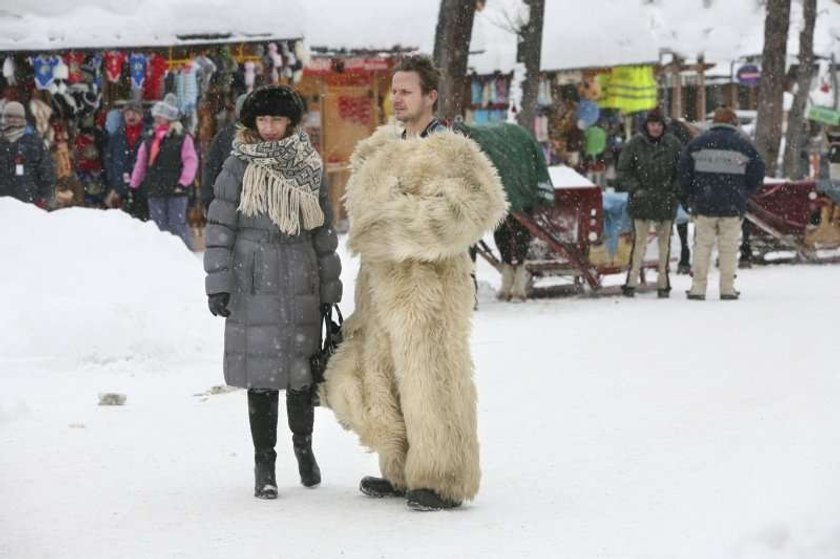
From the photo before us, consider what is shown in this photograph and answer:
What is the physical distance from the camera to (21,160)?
17.8m

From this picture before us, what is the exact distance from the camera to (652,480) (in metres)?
7.91

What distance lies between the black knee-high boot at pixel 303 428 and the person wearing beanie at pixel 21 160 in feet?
35.7

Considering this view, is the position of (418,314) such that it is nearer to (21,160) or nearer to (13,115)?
(21,160)

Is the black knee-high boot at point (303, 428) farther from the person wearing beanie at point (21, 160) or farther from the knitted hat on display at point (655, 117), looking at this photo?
the person wearing beanie at point (21, 160)

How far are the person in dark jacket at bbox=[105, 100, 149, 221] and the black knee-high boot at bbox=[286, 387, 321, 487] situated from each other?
12835 millimetres

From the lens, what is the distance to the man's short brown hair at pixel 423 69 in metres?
7.31

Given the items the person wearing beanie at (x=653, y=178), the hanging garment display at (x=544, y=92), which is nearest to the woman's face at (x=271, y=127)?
the person wearing beanie at (x=653, y=178)

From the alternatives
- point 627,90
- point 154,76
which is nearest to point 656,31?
point 627,90

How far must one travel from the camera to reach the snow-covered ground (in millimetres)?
6613

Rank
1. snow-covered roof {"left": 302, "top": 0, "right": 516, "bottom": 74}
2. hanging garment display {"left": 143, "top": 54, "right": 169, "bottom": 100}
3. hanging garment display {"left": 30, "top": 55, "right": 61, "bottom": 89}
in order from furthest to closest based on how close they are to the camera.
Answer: snow-covered roof {"left": 302, "top": 0, "right": 516, "bottom": 74}, hanging garment display {"left": 143, "top": 54, "right": 169, "bottom": 100}, hanging garment display {"left": 30, "top": 55, "right": 61, "bottom": 89}

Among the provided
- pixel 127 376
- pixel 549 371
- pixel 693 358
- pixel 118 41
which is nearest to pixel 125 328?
pixel 127 376

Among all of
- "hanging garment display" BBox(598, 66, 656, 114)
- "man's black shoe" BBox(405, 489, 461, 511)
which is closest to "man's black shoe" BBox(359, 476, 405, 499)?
"man's black shoe" BBox(405, 489, 461, 511)

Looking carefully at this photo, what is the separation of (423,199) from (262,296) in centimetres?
78

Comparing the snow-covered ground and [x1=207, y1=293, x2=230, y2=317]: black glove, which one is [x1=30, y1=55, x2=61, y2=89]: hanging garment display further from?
[x1=207, y1=293, x2=230, y2=317]: black glove
